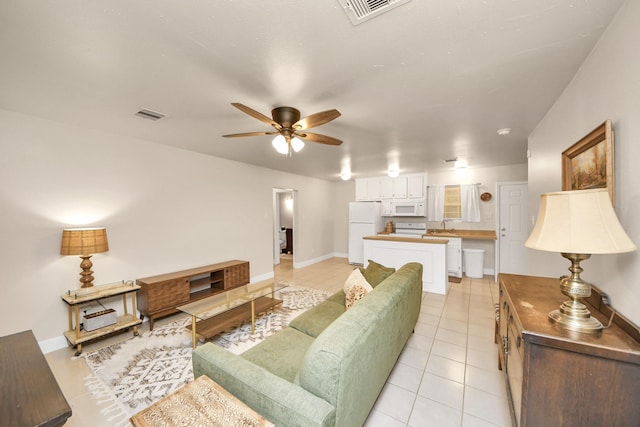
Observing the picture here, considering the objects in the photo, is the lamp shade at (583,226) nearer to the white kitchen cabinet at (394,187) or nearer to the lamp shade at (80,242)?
the lamp shade at (80,242)

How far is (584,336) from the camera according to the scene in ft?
3.23

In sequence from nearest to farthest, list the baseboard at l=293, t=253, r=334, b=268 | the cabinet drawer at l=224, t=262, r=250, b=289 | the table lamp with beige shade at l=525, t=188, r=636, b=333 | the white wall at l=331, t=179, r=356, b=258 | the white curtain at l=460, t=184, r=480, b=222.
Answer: the table lamp with beige shade at l=525, t=188, r=636, b=333, the cabinet drawer at l=224, t=262, r=250, b=289, the white curtain at l=460, t=184, r=480, b=222, the baseboard at l=293, t=253, r=334, b=268, the white wall at l=331, t=179, r=356, b=258

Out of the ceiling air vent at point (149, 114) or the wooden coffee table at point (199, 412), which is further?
the ceiling air vent at point (149, 114)

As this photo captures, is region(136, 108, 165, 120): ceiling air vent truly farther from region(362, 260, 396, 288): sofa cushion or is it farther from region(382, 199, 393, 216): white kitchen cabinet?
region(382, 199, 393, 216): white kitchen cabinet

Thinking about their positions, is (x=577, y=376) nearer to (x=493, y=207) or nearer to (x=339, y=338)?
(x=339, y=338)

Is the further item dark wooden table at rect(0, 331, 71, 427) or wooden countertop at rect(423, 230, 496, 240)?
wooden countertop at rect(423, 230, 496, 240)

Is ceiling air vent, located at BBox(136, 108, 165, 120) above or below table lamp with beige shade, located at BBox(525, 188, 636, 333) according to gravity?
above

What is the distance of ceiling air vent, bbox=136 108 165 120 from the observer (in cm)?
227

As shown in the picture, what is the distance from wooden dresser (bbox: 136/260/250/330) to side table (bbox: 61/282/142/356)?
0.14 m

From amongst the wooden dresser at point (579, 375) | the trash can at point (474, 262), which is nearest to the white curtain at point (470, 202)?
the trash can at point (474, 262)

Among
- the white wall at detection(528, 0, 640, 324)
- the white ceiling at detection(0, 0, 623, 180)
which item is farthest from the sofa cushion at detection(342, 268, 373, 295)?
the white ceiling at detection(0, 0, 623, 180)

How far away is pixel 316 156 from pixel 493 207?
4.13 metres

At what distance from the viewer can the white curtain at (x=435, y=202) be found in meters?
5.68

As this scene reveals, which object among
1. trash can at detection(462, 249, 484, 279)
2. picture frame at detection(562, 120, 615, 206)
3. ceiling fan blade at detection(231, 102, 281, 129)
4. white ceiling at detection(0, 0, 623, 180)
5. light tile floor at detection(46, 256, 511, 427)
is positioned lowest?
light tile floor at detection(46, 256, 511, 427)
